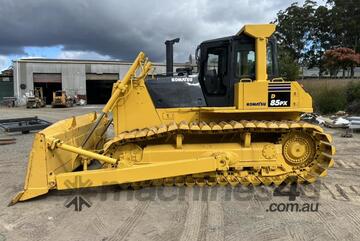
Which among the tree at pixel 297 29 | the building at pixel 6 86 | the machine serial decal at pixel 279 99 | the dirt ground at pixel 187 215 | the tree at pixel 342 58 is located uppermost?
the tree at pixel 297 29

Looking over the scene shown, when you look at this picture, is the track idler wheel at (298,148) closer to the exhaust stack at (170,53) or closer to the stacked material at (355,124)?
the exhaust stack at (170,53)

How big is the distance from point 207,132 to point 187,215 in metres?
1.61

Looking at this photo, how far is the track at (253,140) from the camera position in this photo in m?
6.18

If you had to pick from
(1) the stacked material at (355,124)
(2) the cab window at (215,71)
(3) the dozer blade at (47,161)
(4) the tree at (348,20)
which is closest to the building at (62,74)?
(4) the tree at (348,20)

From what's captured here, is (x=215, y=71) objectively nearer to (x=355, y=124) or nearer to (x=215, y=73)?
(x=215, y=73)

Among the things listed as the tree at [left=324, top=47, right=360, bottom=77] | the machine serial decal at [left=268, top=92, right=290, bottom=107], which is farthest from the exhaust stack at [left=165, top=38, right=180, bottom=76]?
the tree at [left=324, top=47, right=360, bottom=77]

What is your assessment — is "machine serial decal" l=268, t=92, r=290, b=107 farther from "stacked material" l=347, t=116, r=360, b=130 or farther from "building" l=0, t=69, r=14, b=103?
"building" l=0, t=69, r=14, b=103

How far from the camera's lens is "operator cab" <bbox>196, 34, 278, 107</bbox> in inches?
263

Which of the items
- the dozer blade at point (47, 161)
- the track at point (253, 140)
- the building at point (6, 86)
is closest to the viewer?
the dozer blade at point (47, 161)

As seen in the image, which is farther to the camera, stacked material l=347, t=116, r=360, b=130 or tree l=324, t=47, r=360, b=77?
tree l=324, t=47, r=360, b=77

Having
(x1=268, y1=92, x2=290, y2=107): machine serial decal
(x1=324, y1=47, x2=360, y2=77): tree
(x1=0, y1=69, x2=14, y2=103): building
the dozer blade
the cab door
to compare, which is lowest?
the dozer blade

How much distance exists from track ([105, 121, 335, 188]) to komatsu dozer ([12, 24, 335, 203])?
2cm

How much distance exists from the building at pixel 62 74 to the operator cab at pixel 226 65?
4030 centimetres

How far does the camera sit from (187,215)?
523 cm
